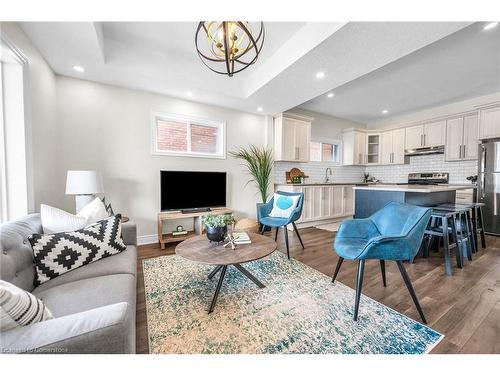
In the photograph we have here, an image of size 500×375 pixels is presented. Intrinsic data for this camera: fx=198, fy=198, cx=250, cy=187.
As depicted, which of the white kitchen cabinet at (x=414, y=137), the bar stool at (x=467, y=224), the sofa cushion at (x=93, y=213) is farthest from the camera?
the white kitchen cabinet at (x=414, y=137)

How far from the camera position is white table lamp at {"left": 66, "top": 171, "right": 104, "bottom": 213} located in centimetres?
229

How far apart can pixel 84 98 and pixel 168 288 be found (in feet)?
9.41

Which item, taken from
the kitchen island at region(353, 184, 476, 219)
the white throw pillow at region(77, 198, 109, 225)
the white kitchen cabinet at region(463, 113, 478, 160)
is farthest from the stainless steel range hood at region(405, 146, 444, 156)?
the white throw pillow at region(77, 198, 109, 225)

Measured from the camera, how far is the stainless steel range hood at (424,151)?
441cm

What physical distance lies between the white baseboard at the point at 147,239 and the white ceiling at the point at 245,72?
7.75ft

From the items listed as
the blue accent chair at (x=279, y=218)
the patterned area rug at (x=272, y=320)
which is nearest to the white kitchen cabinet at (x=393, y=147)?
the blue accent chair at (x=279, y=218)

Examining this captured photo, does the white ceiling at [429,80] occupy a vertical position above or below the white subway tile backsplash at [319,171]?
above

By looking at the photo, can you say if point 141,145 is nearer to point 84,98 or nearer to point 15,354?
point 84,98

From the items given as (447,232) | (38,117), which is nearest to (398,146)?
(447,232)

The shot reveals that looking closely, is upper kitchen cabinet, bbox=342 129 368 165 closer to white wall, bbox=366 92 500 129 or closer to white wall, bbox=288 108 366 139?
white wall, bbox=288 108 366 139

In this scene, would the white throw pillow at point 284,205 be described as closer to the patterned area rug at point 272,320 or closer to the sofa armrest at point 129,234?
the patterned area rug at point 272,320

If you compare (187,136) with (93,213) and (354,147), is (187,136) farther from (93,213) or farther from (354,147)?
(354,147)
